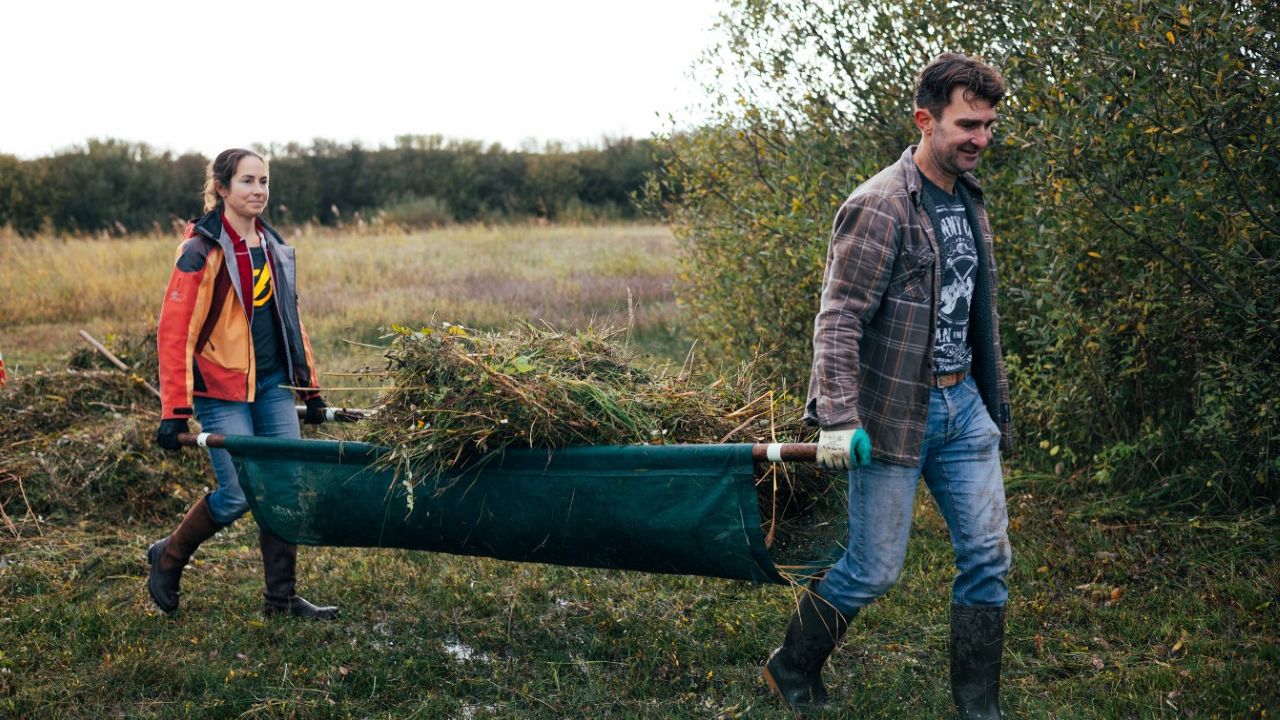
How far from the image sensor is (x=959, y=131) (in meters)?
3.10

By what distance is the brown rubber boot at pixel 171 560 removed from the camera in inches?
171

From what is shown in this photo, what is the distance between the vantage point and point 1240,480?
16.3ft

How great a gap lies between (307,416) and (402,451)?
1304 mm

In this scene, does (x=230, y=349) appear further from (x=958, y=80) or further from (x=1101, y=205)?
(x=1101, y=205)

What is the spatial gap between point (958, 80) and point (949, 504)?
1218 mm

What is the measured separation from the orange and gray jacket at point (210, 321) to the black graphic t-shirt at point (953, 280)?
8.33 ft

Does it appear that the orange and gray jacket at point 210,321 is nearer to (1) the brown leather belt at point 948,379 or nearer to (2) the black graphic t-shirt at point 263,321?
(2) the black graphic t-shirt at point 263,321

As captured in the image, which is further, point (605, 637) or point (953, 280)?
point (605, 637)

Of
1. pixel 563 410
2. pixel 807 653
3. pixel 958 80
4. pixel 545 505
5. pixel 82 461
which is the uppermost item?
pixel 958 80

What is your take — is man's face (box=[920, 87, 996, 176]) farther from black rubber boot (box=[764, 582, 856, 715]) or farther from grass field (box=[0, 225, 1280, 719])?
grass field (box=[0, 225, 1280, 719])

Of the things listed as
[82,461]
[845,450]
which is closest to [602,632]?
[845,450]

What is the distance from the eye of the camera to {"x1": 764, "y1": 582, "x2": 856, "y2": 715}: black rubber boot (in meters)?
3.36

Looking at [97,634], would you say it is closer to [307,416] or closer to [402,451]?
[307,416]

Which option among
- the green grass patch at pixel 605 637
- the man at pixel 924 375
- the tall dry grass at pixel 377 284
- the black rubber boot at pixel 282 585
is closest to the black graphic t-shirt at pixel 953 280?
the man at pixel 924 375
